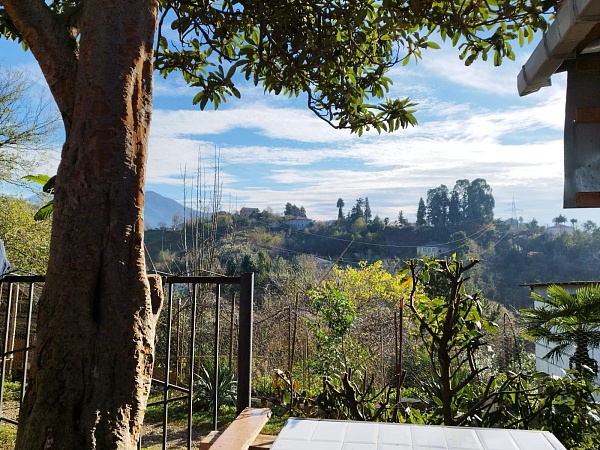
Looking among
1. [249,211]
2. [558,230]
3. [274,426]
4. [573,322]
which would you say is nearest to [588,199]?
[573,322]

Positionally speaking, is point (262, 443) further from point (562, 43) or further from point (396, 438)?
point (562, 43)

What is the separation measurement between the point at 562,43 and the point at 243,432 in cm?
175

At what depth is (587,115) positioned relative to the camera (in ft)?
6.02

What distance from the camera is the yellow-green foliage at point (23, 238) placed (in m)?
8.45

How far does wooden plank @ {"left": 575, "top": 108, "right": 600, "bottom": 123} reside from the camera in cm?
182

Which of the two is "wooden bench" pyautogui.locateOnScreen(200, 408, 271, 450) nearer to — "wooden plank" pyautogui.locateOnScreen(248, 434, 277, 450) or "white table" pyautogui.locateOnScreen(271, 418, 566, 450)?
"wooden plank" pyautogui.locateOnScreen(248, 434, 277, 450)

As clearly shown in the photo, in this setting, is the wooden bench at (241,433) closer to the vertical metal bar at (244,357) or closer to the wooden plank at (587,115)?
the vertical metal bar at (244,357)

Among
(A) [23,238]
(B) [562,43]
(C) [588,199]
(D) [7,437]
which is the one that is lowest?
(D) [7,437]

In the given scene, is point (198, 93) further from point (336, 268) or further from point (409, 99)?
point (336, 268)

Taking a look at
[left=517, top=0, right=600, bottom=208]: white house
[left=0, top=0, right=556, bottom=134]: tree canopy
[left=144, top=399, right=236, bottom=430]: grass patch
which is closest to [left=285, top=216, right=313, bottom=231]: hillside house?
[left=144, top=399, right=236, bottom=430]: grass patch

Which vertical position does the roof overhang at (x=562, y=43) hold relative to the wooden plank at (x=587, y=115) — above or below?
above

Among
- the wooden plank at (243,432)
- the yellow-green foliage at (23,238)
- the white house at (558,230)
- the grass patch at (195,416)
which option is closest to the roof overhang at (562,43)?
the wooden plank at (243,432)

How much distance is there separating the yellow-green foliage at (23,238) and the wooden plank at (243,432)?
25.7ft

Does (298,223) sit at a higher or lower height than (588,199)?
higher
